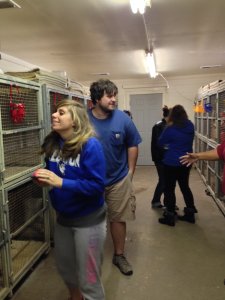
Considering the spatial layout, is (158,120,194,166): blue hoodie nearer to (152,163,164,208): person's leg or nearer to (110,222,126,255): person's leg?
(152,163,164,208): person's leg

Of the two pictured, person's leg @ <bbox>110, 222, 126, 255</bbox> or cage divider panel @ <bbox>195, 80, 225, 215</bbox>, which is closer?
person's leg @ <bbox>110, 222, 126, 255</bbox>

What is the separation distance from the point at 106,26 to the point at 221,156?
6.86ft

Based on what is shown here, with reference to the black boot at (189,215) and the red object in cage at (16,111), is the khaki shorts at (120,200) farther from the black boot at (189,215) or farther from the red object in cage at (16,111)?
the black boot at (189,215)

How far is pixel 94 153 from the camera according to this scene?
146cm

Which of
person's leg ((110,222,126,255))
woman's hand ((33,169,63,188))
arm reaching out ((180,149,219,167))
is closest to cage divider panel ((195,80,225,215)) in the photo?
arm reaching out ((180,149,219,167))

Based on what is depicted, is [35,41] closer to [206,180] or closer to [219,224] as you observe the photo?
[219,224]

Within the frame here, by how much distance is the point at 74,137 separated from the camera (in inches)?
59.4

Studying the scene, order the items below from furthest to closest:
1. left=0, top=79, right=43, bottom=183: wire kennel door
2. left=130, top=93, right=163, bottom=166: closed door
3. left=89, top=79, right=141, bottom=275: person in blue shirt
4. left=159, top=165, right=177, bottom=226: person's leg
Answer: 1. left=130, top=93, right=163, bottom=166: closed door
2. left=159, top=165, right=177, bottom=226: person's leg
3. left=89, top=79, right=141, bottom=275: person in blue shirt
4. left=0, top=79, right=43, bottom=183: wire kennel door

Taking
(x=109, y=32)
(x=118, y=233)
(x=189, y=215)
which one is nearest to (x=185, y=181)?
(x=189, y=215)

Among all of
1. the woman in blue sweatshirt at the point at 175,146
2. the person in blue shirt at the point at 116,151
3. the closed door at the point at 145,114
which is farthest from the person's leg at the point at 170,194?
the closed door at the point at 145,114

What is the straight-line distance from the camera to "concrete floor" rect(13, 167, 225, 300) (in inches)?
87.1

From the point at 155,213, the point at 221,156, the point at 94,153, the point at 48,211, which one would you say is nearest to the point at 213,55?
the point at 155,213

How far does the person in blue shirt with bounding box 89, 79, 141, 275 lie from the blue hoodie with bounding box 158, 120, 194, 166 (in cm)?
101

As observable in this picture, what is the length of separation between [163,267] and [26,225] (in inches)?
50.3
